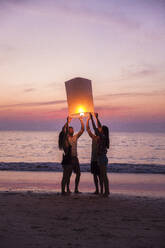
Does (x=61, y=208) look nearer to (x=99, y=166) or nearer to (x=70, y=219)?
(x=70, y=219)

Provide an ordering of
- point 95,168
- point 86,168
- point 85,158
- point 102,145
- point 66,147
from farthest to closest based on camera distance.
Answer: point 85,158, point 86,168, point 95,168, point 66,147, point 102,145

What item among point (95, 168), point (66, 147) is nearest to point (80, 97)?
point (66, 147)

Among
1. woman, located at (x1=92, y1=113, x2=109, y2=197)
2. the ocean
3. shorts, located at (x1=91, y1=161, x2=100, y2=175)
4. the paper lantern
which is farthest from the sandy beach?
the ocean

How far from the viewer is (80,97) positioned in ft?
19.6

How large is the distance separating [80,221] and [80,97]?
8.04 feet

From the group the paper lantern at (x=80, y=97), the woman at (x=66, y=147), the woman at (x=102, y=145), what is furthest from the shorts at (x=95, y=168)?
the paper lantern at (x=80, y=97)

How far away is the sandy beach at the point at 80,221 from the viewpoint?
3676 mm

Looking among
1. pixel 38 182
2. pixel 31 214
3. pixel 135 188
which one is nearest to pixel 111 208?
pixel 31 214

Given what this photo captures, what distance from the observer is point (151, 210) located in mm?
5715

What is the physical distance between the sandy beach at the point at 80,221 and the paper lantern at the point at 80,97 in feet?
6.42

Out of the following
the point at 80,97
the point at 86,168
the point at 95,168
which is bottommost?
the point at 86,168

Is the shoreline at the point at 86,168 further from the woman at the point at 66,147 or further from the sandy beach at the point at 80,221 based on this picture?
the sandy beach at the point at 80,221

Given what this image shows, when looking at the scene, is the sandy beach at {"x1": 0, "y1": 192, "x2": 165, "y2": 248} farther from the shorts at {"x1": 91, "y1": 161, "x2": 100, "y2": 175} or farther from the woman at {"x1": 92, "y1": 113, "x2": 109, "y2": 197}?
the woman at {"x1": 92, "y1": 113, "x2": 109, "y2": 197}

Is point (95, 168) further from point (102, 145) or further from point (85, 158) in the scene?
point (85, 158)
